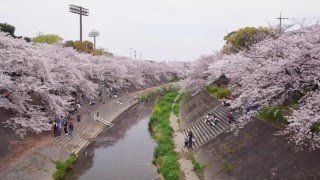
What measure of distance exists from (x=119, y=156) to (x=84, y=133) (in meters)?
6.96

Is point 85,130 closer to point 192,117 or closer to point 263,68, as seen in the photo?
point 192,117

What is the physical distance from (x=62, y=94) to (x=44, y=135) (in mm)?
9046

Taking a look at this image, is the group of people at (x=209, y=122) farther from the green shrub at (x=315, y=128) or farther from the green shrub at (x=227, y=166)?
the green shrub at (x=315, y=128)

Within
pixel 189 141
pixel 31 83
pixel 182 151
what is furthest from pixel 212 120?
pixel 31 83

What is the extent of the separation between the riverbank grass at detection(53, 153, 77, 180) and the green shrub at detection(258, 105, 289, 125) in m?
14.6

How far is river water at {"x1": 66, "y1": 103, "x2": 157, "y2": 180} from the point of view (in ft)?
90.8

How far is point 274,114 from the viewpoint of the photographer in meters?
21.6

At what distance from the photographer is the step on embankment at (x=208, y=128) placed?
104 feet

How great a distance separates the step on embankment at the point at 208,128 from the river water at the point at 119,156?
4527mm

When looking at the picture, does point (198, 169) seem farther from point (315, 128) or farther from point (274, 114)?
point (315, 128)

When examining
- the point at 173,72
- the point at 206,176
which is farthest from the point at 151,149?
the point at 173,72

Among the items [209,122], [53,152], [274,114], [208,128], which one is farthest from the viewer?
[209,122]

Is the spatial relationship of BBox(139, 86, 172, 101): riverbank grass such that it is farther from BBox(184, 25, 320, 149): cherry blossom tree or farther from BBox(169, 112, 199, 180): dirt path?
BBox(184, 25, 320, 149): cherry blossom tree

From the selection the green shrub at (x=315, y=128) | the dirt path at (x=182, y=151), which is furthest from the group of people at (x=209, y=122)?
the green shrub at (x=315, y=128)
